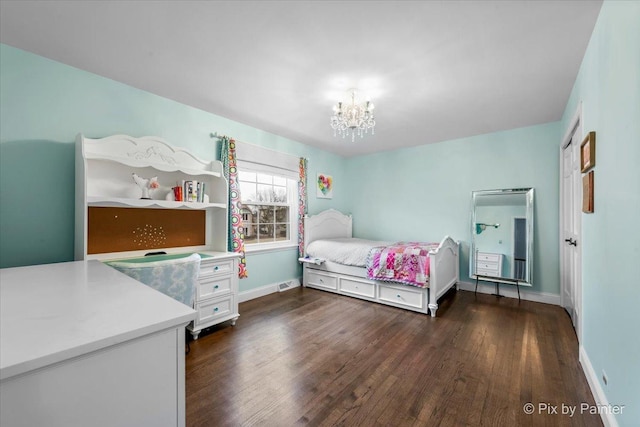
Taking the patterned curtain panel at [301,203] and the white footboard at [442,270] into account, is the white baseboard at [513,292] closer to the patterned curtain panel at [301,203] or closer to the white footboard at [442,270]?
the white footboard at [442,270]

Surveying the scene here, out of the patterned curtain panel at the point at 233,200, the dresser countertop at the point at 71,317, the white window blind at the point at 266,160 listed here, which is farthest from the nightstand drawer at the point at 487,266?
the dresser countertop at the point at 71,317

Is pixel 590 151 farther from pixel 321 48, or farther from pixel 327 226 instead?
pixel 327 226

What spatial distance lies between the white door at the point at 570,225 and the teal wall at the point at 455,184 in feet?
0.82

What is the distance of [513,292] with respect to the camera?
3.79 metres

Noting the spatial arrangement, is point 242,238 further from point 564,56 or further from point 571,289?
point 571,289

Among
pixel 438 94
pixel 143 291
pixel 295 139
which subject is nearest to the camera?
pixel 143 291

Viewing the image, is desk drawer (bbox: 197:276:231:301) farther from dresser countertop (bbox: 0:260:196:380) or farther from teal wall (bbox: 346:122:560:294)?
teal wall (bbox: 346:122:560:294)

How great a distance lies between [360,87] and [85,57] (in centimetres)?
228

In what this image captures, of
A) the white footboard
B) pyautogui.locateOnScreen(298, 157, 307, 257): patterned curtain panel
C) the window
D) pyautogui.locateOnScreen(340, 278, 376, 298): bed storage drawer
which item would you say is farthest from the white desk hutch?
the white footboard

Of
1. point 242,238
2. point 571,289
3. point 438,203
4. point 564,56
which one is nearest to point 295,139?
point 242,238

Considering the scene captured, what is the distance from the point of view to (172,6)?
5.33 feet

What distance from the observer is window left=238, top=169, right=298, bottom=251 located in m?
3.76

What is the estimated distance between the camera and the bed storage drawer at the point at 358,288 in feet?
11.8

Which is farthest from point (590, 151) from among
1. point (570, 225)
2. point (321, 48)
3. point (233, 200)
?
point (233, 200)
